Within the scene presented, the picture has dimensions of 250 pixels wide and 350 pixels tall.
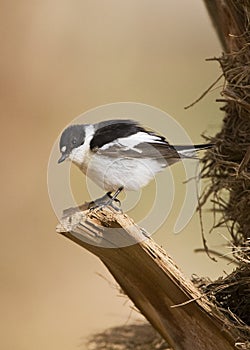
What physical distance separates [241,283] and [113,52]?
1269 millimetres

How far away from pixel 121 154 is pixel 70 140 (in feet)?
0.27

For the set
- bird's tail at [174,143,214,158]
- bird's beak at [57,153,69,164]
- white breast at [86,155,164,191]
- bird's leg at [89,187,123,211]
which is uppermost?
bird's beak at [57,153,69,164]

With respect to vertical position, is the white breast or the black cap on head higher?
the black cap on head

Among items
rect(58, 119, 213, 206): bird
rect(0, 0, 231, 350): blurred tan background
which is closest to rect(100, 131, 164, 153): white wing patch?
rect(58, 119, 213, 206): bird

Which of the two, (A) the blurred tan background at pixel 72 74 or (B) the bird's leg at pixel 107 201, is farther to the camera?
(A) the blurred tan background at pixel 72 74

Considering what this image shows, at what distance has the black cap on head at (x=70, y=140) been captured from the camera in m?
1.15

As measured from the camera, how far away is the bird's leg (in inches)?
44.5

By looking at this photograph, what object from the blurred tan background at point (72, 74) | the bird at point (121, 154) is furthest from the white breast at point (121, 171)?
the blurred tan background at point (72, 74)

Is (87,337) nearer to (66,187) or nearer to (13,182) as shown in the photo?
(66,187)

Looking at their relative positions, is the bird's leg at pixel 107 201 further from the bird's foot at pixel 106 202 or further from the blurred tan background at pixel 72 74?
the blurred tan background at pixel 72 74

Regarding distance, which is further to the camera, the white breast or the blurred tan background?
the blurred tan background

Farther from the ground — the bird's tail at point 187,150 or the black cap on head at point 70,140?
the black cap on head at point 70,140

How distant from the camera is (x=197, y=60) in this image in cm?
225

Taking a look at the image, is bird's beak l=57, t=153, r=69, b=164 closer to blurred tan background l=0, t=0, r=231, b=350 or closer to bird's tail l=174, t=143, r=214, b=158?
bird's tail l=174, t=143, r=214, b=158
